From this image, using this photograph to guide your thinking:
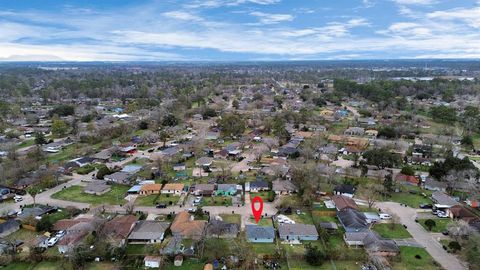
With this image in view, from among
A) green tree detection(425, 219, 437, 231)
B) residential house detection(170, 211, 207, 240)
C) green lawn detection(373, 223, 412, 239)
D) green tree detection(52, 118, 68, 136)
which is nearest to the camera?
residential house detection(170, 211, 207, 240)

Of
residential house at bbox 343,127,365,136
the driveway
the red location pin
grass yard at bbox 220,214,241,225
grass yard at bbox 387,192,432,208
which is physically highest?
residential house at bbox 343,127,365,136

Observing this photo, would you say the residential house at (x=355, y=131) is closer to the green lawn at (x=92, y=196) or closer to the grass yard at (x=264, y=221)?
the grass yard at (x=264, y=221)

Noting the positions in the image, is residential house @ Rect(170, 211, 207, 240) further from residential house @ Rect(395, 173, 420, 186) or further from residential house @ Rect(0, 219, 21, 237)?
residential house @ Rect(395, 173, 420, 186)

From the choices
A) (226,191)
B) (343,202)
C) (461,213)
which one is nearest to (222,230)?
(226,191)

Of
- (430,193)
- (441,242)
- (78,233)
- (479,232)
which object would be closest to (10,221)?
(78,233)

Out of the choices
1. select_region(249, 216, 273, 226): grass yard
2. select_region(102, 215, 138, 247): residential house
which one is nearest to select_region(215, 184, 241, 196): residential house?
select_region(249, 216, 273, 226): grass yard

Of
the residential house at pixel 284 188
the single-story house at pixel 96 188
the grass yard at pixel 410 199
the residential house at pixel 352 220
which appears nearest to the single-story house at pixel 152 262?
the residential house at pixel 352 220
